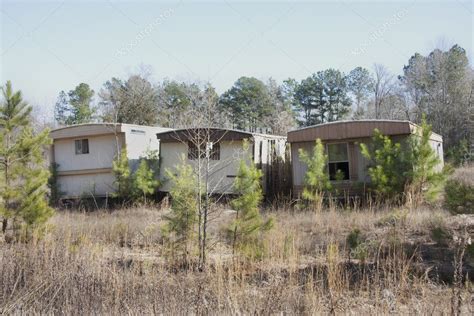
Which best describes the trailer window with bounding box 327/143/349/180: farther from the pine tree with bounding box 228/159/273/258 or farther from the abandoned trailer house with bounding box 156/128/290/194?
the pine tree with bounding box 228/159/273/258

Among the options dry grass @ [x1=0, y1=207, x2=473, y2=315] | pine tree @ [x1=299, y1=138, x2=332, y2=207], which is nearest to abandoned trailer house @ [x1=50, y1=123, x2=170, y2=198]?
pine tree @ [x1=299, y1=138, x2=332, y2=207]

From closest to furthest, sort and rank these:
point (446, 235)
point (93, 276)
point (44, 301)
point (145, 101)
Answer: point (44, 301)
point (93, 276)
point (446, 235)
point (145, 101)

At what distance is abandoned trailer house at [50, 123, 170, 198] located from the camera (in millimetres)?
16828

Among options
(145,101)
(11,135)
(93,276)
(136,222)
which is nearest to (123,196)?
(136,222)

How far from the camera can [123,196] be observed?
15.8 metres

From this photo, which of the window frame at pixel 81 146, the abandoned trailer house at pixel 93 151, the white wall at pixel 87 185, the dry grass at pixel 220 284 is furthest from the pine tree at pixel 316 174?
the window frame at pixel 81 146

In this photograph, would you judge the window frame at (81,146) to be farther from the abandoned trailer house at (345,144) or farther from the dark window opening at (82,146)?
the abandoned trailer house at (345,144)

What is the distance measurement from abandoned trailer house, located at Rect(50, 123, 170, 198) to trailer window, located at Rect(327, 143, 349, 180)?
709 cm

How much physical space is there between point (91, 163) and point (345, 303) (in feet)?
48.2

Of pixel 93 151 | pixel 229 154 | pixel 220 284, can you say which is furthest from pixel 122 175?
pixel 220 284

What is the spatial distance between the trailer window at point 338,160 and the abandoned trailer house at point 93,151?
7091 mm

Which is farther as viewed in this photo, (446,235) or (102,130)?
(102,130)

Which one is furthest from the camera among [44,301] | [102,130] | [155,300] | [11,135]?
[102,130]

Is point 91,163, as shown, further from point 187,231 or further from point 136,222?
point 187,231
